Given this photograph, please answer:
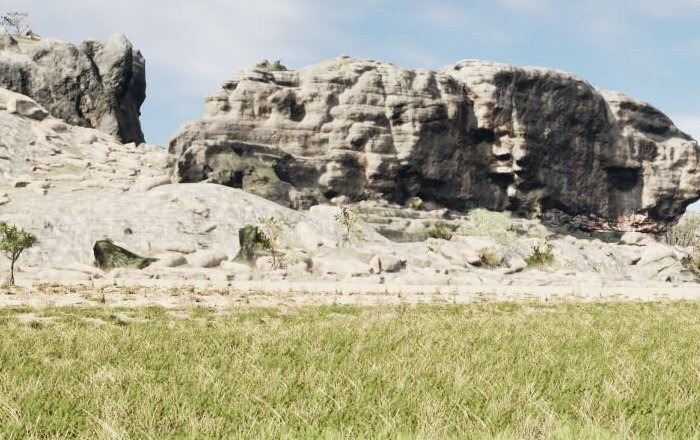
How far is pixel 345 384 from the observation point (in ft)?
17.7

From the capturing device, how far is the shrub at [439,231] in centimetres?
7031

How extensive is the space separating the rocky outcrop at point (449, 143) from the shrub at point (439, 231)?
11054 millimetres

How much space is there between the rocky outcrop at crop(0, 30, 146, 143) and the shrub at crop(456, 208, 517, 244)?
4991 cm

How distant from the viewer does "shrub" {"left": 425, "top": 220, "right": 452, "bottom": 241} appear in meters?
70.3

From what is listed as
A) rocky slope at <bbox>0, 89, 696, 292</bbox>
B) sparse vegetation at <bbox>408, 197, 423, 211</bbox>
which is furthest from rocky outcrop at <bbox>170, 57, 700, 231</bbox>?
rocky slope at <bbox>0, 89, 696, 292</bbox>

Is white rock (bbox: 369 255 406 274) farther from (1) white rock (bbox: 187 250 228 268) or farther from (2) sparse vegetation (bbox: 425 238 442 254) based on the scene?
(2) sparse vegetation (bbox: 425 238 442 254)

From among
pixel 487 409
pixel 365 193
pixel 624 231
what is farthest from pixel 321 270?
pixel 624 231

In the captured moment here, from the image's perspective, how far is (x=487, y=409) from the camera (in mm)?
4547

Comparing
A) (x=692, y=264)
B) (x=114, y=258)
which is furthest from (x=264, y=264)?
(x=692, y=264)

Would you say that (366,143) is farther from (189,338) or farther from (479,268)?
(189,338)

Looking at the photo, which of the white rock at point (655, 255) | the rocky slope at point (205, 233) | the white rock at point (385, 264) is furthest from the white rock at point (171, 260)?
the white rock at point (655, 255)

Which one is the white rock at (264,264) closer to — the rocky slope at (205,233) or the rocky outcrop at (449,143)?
the rocky slope at (205,233)

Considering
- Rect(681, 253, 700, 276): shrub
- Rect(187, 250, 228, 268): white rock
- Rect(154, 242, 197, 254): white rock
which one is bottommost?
Rect(187, 250, 228, 268): white rock

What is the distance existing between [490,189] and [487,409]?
90921 millimetres
